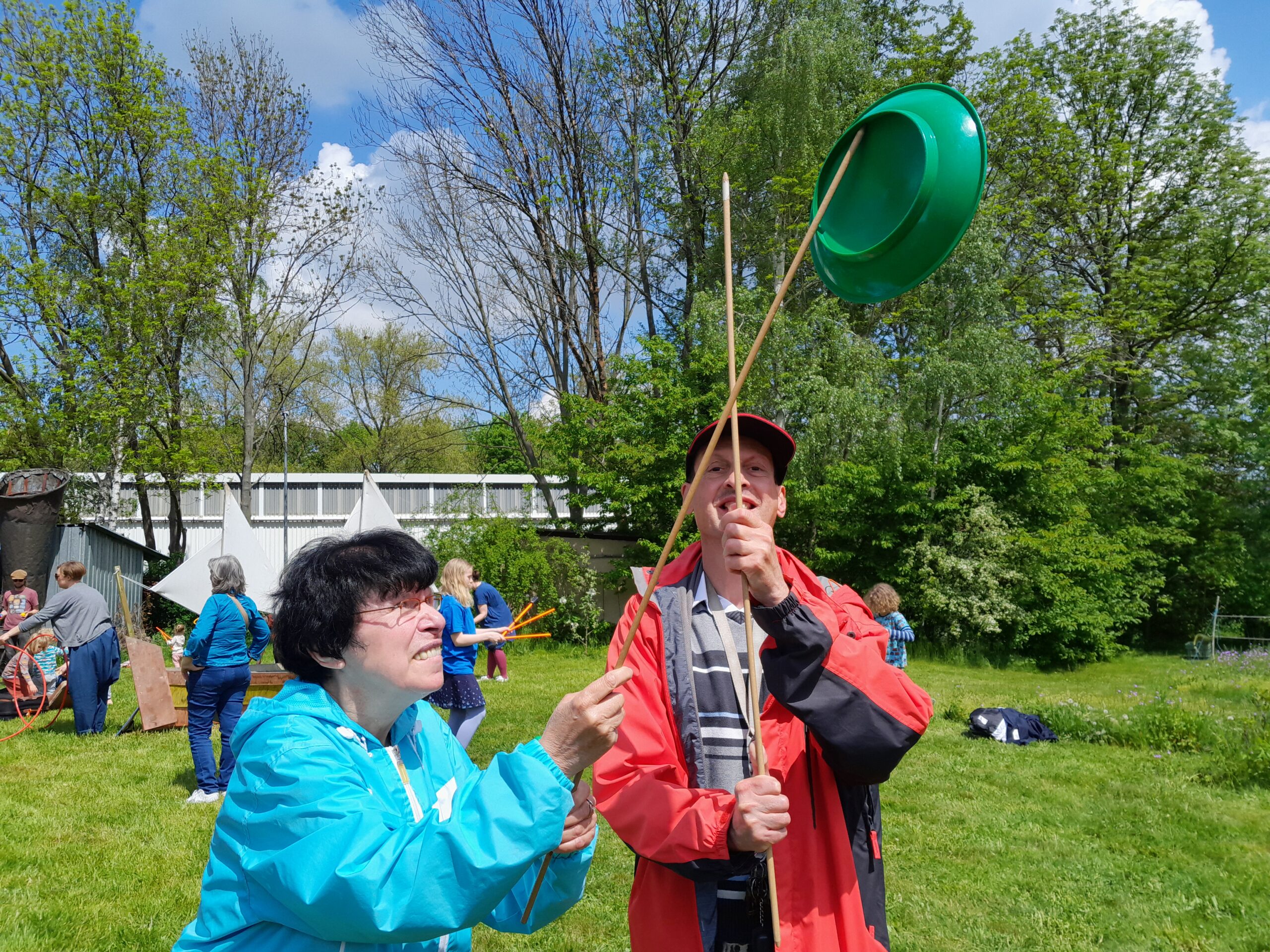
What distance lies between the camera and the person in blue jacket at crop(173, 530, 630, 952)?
1383 mm

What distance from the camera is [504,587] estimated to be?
1875 centimetres

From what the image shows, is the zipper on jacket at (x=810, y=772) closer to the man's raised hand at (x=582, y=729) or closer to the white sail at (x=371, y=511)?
the man's raised hand at (x=582, y=729)

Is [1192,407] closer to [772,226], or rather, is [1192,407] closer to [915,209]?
[772,226]

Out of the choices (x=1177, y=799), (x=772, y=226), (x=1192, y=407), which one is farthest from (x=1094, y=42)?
(x=1177, y=799)

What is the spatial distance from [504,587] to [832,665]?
1725cm

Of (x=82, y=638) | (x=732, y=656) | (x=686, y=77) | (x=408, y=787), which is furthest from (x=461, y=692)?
(x=686, y=77)

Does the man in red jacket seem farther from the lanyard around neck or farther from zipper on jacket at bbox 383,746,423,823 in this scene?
zipper on jacket at bbox 383,746,423,823

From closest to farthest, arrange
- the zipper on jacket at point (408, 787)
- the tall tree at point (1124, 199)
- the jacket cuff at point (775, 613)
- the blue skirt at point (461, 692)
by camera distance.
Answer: the zipper on jacket at point (408, 787) → the jacket cuff at point (775, 613) → the blue skirt at point (461, 692) → the tall tree at point (1124, 199)

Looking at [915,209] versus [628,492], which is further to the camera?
[628,492]

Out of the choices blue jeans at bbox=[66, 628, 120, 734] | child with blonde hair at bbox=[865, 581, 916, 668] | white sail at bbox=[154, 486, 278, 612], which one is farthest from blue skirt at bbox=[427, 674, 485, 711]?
white sail at bbox=[154, 486, 278, 612]

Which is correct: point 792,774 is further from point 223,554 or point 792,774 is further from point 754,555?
point 223,554

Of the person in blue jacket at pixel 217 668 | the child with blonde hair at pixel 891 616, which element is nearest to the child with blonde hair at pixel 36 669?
the person in blue jacket at pixel 217 668

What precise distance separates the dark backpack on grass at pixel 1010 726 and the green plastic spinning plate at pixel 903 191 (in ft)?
28.7

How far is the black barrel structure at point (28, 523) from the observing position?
15727mm
